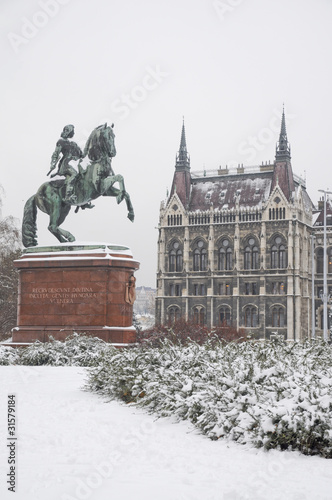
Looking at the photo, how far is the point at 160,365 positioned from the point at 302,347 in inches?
87.1

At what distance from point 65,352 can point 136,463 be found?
8.90 meters

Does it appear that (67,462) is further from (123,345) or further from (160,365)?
(123,345)

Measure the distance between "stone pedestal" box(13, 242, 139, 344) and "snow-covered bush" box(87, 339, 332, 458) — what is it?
587cm

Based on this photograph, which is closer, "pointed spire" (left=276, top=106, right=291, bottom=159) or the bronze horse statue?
the bronze horse statue

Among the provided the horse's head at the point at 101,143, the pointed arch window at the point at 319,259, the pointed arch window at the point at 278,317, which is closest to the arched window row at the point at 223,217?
the pointed arch window at the point at 319,259

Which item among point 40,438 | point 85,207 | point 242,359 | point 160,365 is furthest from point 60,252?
point 40,438

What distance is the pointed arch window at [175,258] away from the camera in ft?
259

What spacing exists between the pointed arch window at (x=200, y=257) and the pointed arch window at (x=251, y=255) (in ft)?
16.4

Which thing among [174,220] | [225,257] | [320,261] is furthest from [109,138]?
[320,261]

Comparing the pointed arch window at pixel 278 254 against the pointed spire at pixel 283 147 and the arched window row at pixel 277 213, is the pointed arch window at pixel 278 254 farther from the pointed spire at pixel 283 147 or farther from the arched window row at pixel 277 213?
the pointed spire at pixel 283 147

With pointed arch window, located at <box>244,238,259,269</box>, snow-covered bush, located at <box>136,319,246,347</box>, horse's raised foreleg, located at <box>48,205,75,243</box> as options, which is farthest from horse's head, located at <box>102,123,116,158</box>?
pointed arch window, located at <box>244,238,259,269</box>

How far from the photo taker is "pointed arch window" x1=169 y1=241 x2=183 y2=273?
79.0 metres

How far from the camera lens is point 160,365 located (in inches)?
422

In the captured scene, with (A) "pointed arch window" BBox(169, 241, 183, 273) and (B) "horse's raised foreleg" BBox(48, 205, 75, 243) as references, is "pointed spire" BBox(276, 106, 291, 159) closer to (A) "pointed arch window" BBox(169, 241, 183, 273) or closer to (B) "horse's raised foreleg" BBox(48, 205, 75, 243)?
(A) "pointed arch window" BBox(169, 241, 183, 273)
